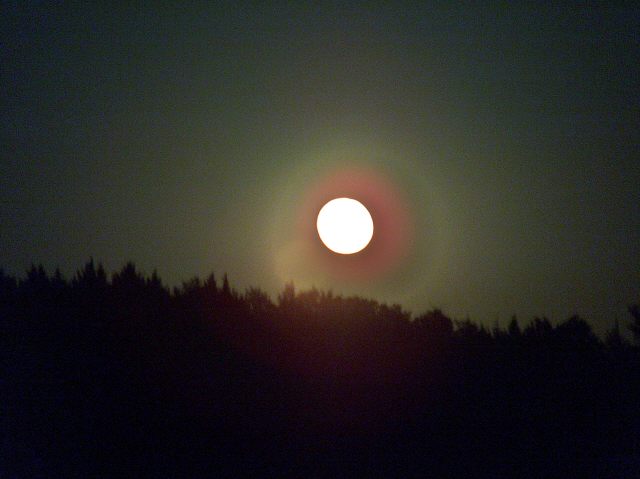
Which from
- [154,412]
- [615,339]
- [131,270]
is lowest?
[154,412]

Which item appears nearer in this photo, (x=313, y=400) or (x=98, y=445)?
(x=98, y=445)

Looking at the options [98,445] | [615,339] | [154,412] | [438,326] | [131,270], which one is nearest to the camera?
[98,445]

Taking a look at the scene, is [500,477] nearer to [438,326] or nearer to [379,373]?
[379,373]

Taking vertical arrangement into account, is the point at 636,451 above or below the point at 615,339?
below

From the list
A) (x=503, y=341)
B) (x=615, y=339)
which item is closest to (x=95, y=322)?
(x=503, y=341)

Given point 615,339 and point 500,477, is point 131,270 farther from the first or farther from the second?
point 615,339

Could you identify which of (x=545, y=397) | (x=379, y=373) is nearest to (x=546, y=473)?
(x=545, y=397)

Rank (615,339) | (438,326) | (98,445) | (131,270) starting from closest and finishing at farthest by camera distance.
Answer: (98,445), (131,270), (438,326), (615,339)
